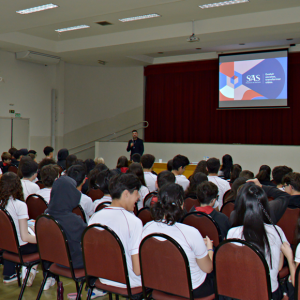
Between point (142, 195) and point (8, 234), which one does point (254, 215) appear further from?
point (142, 195)

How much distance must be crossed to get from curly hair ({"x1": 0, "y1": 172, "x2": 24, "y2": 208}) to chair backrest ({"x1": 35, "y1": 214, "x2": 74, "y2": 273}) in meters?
0.45

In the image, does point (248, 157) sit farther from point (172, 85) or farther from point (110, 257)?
point (110, 257)

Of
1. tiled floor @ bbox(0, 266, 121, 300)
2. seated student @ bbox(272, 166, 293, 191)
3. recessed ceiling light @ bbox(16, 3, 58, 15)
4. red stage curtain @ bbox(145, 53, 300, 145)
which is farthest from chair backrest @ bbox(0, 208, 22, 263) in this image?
red stage curtain @ bbox(145, 53, 300, 145)

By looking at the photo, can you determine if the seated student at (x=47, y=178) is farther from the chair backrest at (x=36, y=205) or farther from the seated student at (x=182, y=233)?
the seated student at (x=182, y=233)

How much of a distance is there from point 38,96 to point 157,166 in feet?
14.2

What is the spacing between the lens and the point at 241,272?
1.91 m

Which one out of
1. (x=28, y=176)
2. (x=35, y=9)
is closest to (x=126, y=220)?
(x=28, y=176)

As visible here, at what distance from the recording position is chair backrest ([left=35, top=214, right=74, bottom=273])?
2.38m

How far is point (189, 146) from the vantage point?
32.0ft

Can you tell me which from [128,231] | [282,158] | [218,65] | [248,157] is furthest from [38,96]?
[128,231]

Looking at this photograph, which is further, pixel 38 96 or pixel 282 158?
pixel 38 96

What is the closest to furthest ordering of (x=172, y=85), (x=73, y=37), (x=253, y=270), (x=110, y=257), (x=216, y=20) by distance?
(x=253, y=270)
(x=110, y=257)
(x=216, y=20)
(x=73, y=37)
(x=172, y=85)

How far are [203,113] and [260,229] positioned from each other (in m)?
9.53

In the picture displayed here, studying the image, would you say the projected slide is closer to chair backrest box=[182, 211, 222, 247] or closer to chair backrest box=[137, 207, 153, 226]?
chair backrest box=[137, 207, 153, 226]
